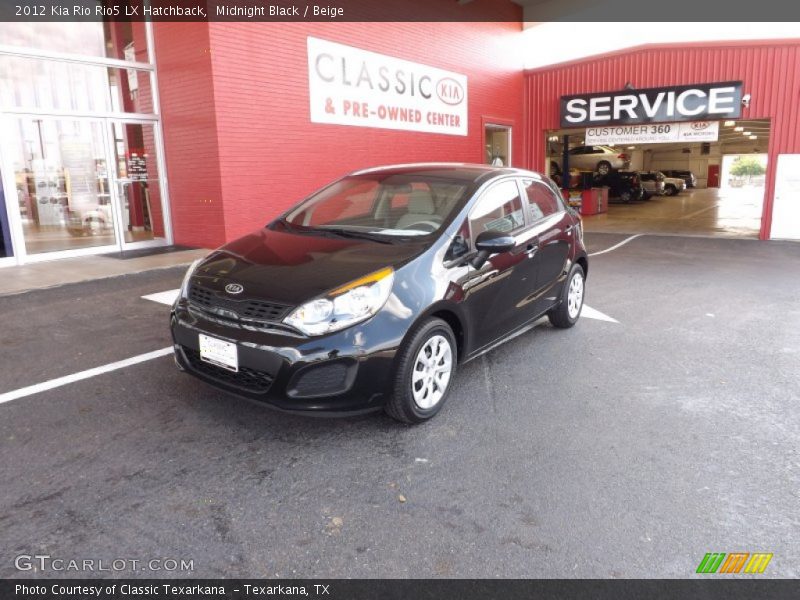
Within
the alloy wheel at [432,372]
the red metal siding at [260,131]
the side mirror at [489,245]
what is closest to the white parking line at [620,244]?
the red metal siding at [260,131]

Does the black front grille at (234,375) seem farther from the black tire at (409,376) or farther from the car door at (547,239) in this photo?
the car door at (547,239)

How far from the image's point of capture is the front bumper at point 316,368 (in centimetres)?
315

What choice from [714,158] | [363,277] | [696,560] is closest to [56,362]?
[363,277]

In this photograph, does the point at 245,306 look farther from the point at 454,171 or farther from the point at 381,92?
the point at 381,92

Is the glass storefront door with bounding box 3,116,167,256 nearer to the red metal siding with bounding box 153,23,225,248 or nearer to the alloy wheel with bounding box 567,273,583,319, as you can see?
the red metal siding with bounding box 153,23,225,248

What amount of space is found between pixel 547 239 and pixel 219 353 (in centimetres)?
285

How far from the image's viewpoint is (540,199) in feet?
16.9

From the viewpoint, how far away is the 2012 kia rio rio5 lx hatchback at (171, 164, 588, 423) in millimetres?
3207

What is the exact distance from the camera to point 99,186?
10.5 metres

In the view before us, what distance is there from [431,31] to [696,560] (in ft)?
46.0

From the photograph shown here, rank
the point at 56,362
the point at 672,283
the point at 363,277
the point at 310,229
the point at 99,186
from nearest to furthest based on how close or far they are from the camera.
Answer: the point at 363,277
the point at 310,229
the point at 56,362
the point at 672,283
the point at 99,186

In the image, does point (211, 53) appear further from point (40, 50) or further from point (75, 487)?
point (75, 487)

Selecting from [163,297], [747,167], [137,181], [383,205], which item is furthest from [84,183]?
[747,167]

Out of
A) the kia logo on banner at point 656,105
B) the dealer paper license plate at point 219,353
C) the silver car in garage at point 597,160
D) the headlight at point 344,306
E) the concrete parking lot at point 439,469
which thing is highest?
the kia logo on banner at point 656,105
